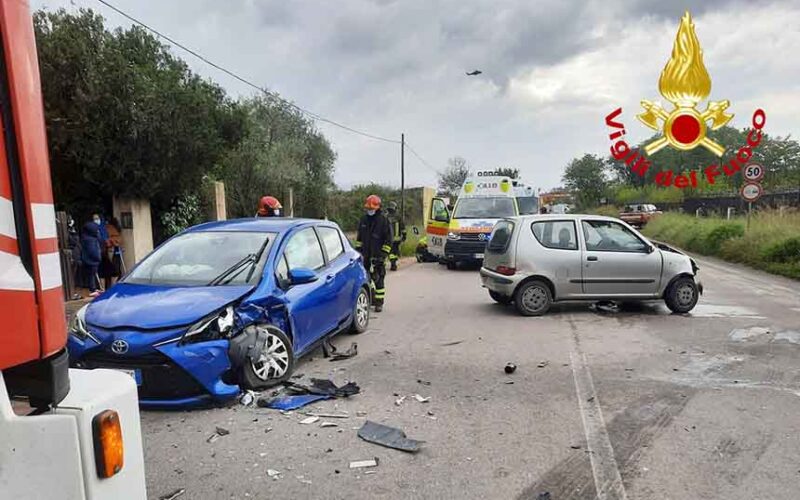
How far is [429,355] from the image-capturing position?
6.22m

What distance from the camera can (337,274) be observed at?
637cm

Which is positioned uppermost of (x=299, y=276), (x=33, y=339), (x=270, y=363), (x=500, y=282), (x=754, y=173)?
(x=754, y=173)

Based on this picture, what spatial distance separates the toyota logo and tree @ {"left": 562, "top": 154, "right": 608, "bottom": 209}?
210ft

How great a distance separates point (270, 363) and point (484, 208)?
11076 mm

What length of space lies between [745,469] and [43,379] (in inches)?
152

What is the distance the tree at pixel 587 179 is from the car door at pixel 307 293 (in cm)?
6177

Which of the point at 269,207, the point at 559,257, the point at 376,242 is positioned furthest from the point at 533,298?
the point at 269,207

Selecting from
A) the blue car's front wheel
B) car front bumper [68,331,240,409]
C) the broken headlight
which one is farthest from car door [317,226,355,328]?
car front bumper [68,331,240,409]

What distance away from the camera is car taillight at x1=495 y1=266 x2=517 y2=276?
27.4 ft

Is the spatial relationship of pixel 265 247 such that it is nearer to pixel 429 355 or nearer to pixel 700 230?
pixel 429 355

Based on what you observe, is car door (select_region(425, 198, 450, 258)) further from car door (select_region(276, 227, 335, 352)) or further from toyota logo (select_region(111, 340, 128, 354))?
toyota logo (select_region(111, 340, 128, 354))

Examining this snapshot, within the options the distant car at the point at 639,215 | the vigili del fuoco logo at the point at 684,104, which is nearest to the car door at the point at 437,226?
the vigili del fuoco logo at the point at 684,104

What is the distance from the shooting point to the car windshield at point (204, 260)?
5031 mm

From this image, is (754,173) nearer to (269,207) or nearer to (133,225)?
(269,207)
